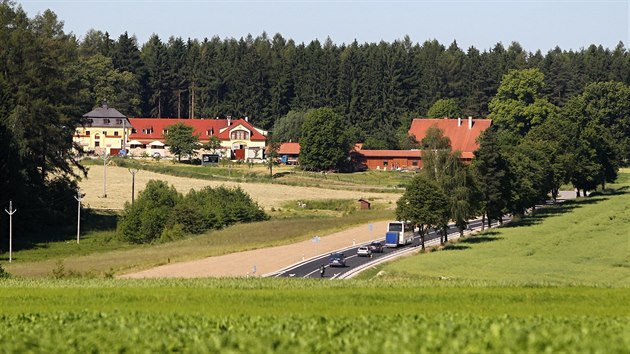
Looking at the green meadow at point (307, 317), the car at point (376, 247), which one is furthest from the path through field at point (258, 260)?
the green meadow at point (307, 317)

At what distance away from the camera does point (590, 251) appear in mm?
88688

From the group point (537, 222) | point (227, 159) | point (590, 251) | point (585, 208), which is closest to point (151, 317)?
point (590, 251)

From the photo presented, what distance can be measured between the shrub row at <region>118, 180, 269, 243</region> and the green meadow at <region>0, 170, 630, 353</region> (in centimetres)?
4754

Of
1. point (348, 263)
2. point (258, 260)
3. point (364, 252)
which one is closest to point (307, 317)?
point (258, 260)

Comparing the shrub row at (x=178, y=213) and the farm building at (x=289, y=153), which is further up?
the farm building at (x=289, y=153)

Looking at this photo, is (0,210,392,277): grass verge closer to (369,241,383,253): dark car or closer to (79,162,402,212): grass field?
(369,241,383,253): dark car

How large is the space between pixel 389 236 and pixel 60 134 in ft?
108

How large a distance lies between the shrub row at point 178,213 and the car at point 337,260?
21996 millimetres

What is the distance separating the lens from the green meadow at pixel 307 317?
24500 millimetres

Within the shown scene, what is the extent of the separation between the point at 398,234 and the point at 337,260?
58.1 feet

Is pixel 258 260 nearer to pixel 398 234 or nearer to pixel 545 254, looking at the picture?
pixel 398 234

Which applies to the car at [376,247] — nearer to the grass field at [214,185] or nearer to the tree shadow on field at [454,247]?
the tree shadow on field at [454,247]

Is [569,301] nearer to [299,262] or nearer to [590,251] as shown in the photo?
[299,262]

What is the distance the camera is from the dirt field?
129m
